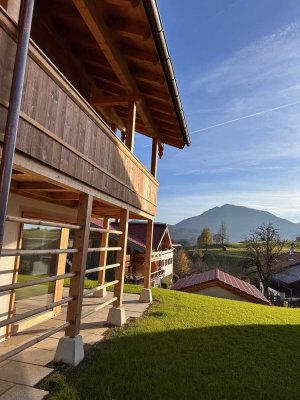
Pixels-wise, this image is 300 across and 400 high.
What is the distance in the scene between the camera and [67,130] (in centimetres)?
446

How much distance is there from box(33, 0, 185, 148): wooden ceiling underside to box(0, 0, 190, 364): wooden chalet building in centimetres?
2

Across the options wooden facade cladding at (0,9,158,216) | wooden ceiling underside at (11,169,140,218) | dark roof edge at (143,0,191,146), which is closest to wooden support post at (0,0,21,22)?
wooden facade cladding at (0,9,158,216)

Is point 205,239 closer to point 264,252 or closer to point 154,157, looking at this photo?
point 264,252

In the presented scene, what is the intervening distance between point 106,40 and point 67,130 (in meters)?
2.06

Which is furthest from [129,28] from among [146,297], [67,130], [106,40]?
[146,297]

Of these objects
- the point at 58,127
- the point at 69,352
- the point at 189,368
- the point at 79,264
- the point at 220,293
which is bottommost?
the point at 220,293

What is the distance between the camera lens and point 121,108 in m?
10.4

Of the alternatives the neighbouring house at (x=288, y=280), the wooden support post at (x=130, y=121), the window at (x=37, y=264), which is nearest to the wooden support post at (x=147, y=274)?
the window at (x=37, y=264)

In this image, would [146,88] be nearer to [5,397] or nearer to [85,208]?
[85,208]

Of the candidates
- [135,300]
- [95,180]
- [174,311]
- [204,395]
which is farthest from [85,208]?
[135,300]

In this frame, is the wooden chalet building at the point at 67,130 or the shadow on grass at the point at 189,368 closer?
the wooden chalet building at the point at 67,130

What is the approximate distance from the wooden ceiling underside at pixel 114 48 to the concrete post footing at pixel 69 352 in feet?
15.7

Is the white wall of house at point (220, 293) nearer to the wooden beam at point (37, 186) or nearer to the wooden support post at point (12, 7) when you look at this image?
the wooden beam at point (37, 186)

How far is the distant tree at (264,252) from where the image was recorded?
40.1m
